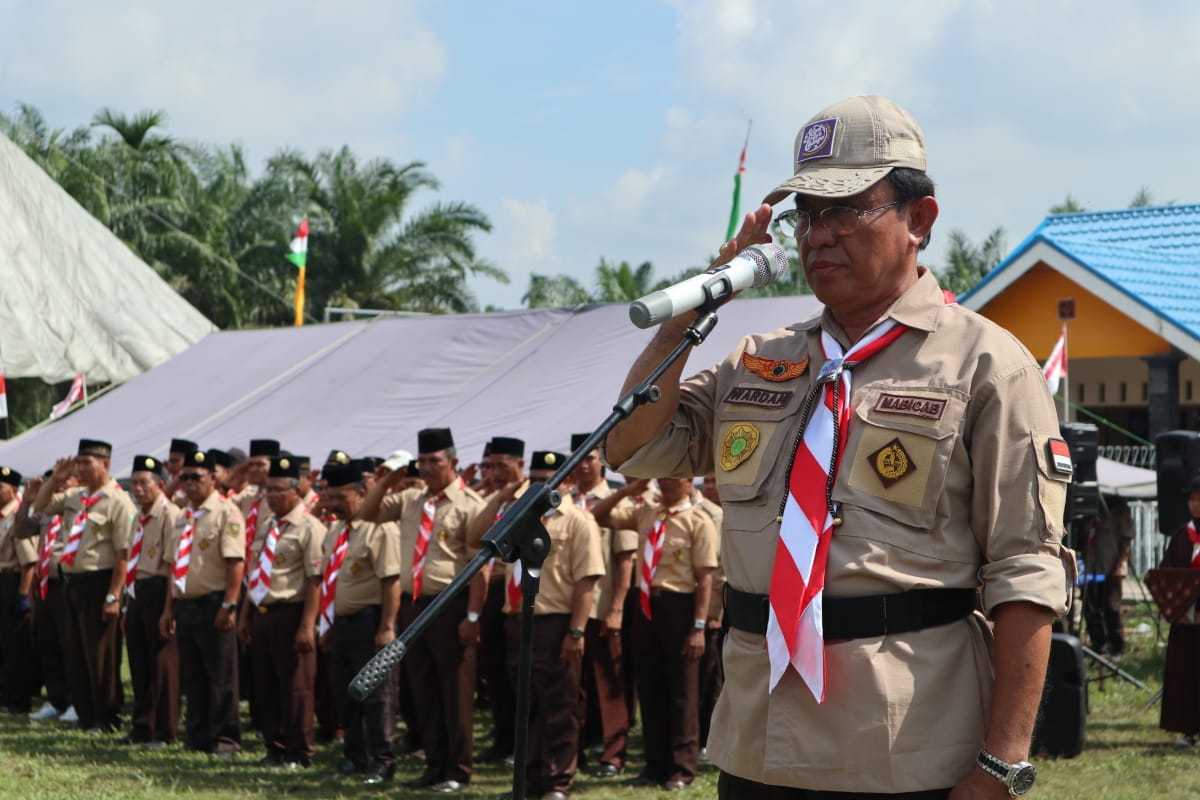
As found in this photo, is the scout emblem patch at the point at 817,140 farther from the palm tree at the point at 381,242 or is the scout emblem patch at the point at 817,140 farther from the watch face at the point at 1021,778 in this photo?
the palm tree at the point at 381,242

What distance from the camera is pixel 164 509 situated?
11.1m

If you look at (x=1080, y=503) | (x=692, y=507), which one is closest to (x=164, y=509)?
(x=692, y=507)

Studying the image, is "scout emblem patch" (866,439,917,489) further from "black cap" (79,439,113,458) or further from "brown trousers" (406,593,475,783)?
"black cap" (79,439,113,458)

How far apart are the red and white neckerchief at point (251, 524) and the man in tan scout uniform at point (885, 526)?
27.7ft

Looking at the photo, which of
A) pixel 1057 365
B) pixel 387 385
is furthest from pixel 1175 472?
pixel 387 385

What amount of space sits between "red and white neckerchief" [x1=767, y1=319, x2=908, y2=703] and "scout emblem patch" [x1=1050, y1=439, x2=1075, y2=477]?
36cm

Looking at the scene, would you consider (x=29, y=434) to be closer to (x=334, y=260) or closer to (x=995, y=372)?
(x=334, y=260)

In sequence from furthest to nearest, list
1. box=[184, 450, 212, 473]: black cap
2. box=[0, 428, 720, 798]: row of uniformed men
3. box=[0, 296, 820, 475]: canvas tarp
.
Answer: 1. box=[0, 296, 820, 475]: canvas tarp
2. box=[184, 450, 212, 473]: black cap
3. box=[0, 428, 720, 798]: row of uniformed men

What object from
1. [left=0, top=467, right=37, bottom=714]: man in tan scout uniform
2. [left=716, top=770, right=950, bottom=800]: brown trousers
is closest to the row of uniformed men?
[left=0, top=467, right=37, bottom=714]: man in tan scout uniform

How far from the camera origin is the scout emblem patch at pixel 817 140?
2.78m

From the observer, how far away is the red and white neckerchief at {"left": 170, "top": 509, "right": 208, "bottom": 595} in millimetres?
10344

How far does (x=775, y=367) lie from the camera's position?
9.53 feet

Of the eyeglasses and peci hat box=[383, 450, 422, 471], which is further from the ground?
the eyeglasses

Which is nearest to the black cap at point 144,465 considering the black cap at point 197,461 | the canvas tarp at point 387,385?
the black cap at point 197,461
